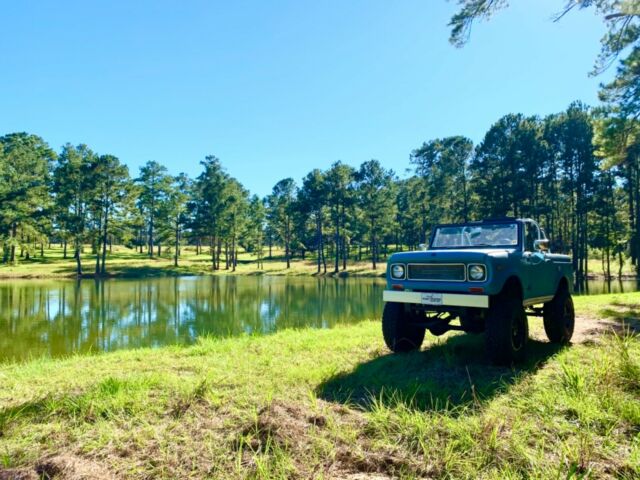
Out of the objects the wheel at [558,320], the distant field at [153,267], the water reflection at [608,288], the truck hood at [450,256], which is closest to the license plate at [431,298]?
the truck hood at [450,256]

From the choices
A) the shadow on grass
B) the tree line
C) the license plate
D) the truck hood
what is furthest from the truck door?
the tree line

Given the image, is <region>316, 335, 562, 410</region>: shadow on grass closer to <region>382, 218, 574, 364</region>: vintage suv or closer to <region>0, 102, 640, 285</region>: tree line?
<region>382, 218, 574, 364</region>: vintage suv

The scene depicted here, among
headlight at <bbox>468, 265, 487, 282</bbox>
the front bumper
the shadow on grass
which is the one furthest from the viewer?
headlight at <bbox>468, 265, 487, 282</bbox>

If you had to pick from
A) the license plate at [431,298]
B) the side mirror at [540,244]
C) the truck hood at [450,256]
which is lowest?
the license plate at [431,298]

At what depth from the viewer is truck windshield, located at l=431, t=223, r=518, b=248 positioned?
6.93 meters

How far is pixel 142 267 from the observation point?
50.5 meters

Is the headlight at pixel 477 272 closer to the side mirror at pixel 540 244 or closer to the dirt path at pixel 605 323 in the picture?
the side mirror at pixel 540 244

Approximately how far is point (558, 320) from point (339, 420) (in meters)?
5.13

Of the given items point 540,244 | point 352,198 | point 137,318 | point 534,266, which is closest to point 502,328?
point 534,266

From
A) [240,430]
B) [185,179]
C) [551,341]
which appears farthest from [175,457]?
[185,179]

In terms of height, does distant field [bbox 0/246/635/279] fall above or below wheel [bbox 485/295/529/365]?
below

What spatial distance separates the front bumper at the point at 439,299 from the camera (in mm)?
5434

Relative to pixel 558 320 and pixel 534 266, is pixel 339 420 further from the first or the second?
pixel 558 320

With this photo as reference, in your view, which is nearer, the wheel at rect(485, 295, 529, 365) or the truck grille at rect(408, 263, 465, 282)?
the wheel at rect(485, 295, 529, 365)
